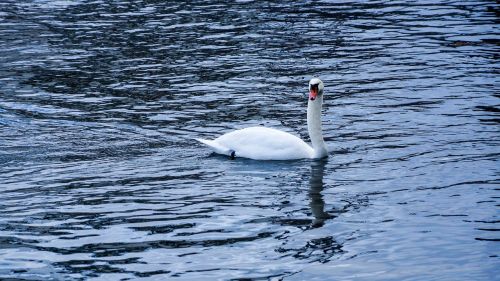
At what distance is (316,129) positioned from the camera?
54.1 feet

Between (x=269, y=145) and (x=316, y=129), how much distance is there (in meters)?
0.88

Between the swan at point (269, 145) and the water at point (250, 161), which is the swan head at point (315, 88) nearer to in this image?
the swan at point (269, 145)

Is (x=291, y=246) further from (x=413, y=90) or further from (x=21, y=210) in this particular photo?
(x=413, y=90)

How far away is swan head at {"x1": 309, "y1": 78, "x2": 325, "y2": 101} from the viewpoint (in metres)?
16.5

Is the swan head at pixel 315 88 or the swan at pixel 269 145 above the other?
the swan head at pixel 315 88

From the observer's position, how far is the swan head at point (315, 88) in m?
Answer: 16.5

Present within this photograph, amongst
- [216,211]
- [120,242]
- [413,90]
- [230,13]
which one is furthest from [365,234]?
[230,13]

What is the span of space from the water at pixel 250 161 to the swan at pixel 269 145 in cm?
19

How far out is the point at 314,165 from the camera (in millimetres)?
15992

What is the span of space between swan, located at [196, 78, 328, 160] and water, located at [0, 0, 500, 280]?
7.5 inches

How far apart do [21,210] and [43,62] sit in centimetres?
1258

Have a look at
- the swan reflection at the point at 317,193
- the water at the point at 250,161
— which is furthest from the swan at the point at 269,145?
the swan reflection at the point at 317,193

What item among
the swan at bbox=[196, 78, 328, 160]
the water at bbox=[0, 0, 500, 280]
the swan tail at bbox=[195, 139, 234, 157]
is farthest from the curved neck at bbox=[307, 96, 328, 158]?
the swan tail at bbox=[195, 139, 234, 157]

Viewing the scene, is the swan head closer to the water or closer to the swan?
the swan
